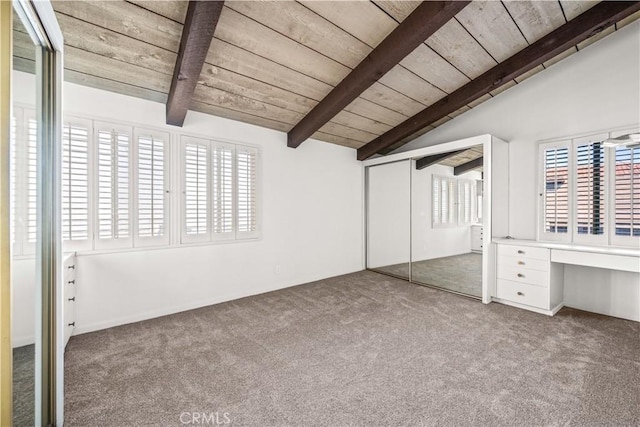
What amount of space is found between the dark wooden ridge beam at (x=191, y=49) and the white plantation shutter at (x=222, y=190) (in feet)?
2.30

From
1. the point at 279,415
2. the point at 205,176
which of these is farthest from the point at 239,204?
the point at 279,415

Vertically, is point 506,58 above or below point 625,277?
above

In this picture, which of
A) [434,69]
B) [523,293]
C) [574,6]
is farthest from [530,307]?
[574,6]

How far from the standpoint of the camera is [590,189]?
10.2 feet

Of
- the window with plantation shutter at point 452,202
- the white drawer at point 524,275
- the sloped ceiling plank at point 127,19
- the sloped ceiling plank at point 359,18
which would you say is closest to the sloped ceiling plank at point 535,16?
the sloped ceiling plank at point 359,18

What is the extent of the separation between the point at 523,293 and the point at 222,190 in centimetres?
378

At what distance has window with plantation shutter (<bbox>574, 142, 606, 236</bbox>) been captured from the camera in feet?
10.00

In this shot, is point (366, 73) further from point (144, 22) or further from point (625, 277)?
point (625, 277)

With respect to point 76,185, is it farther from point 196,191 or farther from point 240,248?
point 240,248

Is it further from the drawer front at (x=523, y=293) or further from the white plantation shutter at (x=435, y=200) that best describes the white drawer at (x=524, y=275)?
the white plantation shutter at (x=435, y=200)

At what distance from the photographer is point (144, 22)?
2.03m

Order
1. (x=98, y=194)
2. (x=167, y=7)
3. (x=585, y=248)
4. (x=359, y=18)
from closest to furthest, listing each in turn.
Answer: (x=167, y=7), (x=359, y=18), (x=98, y=194), (x=585, y=248)

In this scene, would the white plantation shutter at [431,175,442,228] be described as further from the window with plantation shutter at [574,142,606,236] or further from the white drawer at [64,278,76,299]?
the white drawer at [64,278,76,299]

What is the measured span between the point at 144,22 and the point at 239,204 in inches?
80.4
